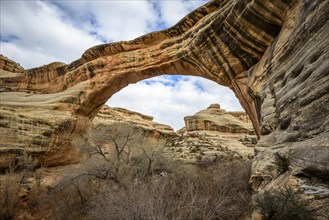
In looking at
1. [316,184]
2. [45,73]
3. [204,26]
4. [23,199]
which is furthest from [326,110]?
[45,73]

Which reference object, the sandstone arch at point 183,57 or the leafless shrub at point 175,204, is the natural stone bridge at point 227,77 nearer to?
the sandstone arch at point 183,57

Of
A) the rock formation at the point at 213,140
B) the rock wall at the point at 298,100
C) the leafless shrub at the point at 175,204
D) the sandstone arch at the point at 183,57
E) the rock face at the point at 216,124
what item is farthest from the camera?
the rock face at the point at 216,124

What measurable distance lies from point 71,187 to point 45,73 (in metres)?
8.76

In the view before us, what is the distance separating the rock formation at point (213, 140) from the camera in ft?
54.3

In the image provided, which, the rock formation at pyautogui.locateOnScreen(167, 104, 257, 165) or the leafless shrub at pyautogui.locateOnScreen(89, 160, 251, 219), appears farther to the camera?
the rock formation at pyautogui.locateOnScreen(167, 104, 257, 165)

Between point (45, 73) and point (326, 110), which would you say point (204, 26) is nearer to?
point (326, 110)

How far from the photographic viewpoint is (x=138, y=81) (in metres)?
12.4

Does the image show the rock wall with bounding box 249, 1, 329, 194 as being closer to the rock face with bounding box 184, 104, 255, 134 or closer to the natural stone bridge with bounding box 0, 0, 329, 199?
the natural stone bridge with bounding box 0, 0, 329, 199

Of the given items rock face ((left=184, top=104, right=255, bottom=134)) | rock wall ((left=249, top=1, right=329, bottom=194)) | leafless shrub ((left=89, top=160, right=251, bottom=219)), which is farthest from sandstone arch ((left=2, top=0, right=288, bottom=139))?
rock face ((left=184, top=104, right=255, bottom=134))

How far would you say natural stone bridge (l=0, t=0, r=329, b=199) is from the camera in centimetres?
389

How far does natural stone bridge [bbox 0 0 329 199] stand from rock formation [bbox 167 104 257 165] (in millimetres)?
7545

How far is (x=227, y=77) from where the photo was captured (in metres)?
8.91

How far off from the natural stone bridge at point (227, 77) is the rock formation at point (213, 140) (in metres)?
7.54

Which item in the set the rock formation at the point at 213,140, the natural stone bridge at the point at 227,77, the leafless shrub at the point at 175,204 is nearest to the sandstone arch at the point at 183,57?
the natural stone bridge at the point at 227,77
